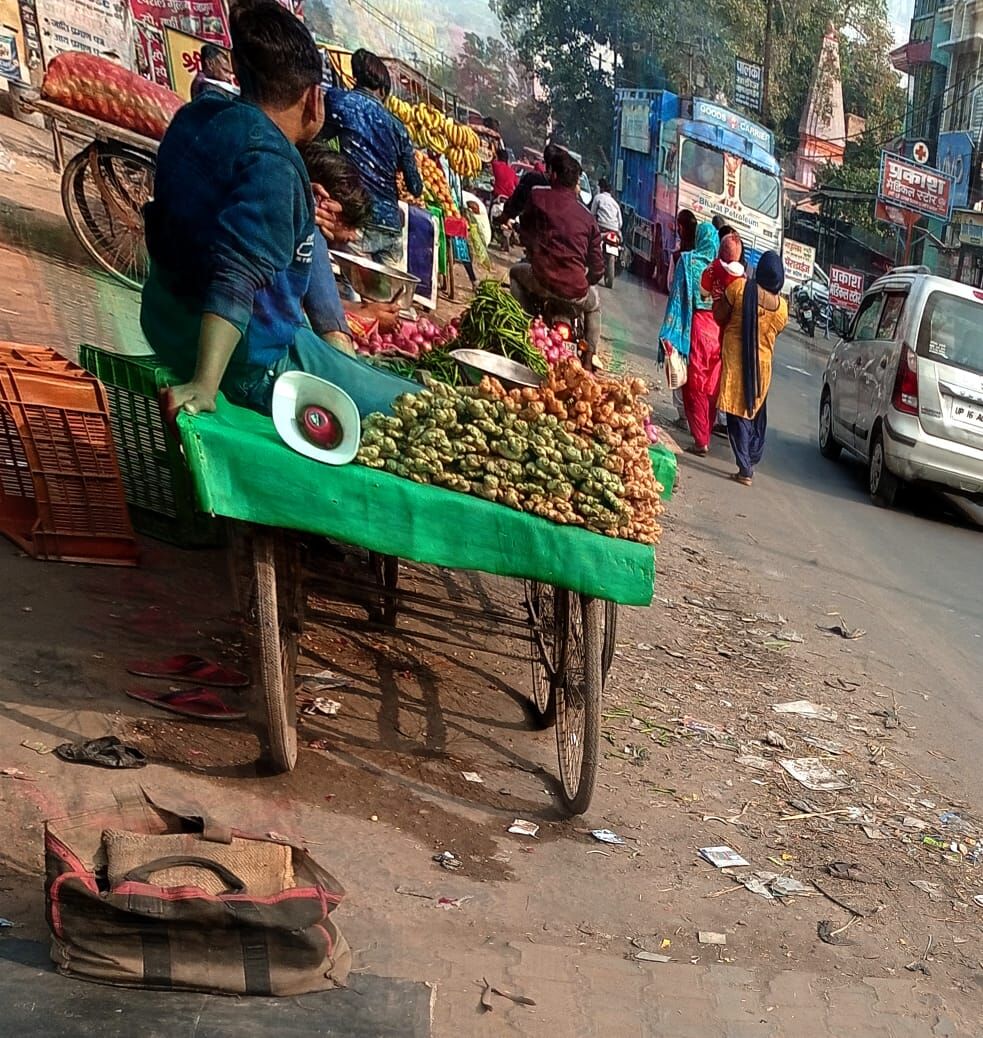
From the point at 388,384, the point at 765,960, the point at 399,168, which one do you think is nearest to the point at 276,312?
the point at 388,384

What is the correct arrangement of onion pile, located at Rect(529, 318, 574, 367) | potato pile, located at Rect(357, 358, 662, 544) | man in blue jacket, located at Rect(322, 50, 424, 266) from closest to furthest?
1. potato pile, located at Rect(357, 358, 662, 544)
2. onion pile, located at Rect(529, 318, 574, 367)
3. man in blue jacket, located at Rect(322, 50, 424, 266)

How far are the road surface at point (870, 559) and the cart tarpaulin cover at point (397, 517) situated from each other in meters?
2.13

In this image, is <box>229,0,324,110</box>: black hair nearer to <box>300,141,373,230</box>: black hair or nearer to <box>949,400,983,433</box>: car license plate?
<box>300,141,373,230</box>: black hair

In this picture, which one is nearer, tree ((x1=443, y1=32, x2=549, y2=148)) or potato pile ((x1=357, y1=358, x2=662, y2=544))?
potato pile ((x1=357, y1=358, x2=662, y2=544))

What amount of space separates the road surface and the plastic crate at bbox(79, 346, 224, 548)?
3.04 m

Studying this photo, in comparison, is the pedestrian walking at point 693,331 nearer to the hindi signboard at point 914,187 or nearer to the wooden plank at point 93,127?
the wooden plank at point 93,127

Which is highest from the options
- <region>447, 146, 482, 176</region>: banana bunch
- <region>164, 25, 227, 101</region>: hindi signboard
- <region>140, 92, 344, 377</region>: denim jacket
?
<region>164, 25, 227, 101</region>: hindi signboard

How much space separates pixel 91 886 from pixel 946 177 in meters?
28.7

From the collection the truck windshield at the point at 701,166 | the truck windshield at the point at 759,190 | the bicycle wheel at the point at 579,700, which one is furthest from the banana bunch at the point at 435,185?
the truck windshield at the point at 759,190

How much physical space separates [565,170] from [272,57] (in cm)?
502

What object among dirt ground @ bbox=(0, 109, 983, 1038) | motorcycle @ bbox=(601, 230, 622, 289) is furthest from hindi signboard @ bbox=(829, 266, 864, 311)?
dirt ground @ bbox=(0, 109, 983, 1038)

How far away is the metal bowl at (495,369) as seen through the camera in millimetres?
3506

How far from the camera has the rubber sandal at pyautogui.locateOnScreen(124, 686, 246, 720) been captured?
3.66 m

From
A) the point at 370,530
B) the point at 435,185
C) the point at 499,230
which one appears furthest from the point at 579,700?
the point at 499,230
